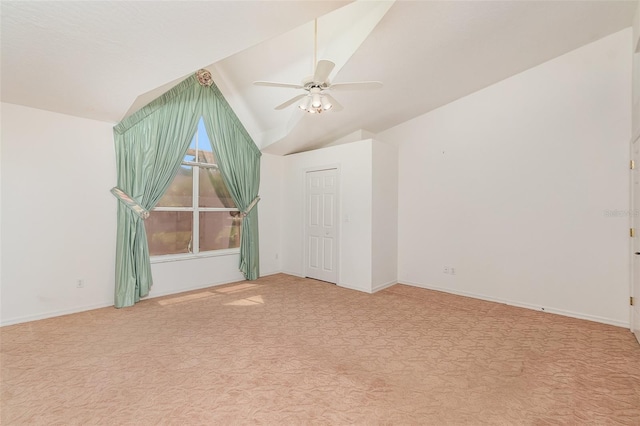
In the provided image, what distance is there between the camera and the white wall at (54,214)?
339cm

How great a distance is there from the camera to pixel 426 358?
2.68 meters

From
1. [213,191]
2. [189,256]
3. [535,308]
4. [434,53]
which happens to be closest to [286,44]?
[434,53]

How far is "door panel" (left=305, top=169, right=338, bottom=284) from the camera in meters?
5.35

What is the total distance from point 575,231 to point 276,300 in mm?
4146

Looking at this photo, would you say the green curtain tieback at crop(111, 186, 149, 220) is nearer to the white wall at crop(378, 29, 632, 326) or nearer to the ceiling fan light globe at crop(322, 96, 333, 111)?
the ceiling fan light globe at crop(322, 96, 333, 111)

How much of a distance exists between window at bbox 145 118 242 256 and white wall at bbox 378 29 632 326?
350 centimetres

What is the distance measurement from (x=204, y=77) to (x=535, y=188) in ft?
17.4

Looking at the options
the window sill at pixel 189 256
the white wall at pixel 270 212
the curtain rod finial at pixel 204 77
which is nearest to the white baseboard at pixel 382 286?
the white wall at pixel 270 212

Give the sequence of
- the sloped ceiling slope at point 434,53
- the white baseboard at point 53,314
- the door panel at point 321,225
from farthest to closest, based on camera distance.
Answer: the door panel at point 321,225 < the white baseboard at point 53,314 < the sloped ceiling slope at point 434,53

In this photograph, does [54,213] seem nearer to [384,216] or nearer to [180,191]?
[180,191]

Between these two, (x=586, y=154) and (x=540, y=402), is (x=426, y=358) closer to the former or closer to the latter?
(x=540, y=402)

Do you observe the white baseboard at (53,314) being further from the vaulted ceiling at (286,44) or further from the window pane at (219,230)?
the vaulted ceiling at (286,44)

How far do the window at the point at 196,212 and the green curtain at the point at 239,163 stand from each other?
18cm

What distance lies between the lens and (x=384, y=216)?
512 cm
